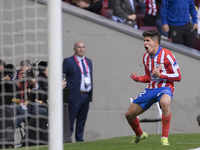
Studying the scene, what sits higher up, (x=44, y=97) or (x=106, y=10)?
(x=106, y=10)

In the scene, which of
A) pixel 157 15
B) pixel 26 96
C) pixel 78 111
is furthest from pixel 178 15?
pixel 26 96

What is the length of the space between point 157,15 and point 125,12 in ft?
2.29

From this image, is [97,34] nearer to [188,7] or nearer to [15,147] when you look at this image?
[188,7]

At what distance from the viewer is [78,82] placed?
9.26m

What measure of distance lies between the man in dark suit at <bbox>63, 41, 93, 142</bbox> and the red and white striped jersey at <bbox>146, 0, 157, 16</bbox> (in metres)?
1.66

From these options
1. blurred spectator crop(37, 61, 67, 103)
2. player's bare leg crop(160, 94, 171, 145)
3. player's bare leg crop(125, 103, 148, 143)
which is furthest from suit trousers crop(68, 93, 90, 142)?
player's bare leg crop(160, 94, 171, 145)

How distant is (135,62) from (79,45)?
5.70 ft

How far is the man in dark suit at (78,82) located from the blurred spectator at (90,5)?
1.38 meters

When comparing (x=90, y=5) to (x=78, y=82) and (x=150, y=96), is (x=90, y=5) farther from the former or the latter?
(x=150, y=96)

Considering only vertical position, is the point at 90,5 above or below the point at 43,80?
above

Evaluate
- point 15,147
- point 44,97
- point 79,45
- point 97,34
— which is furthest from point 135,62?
point 15,147

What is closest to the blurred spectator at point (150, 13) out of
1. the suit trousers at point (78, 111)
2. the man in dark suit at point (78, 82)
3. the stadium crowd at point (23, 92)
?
the man in dark suit at point (78, 82)

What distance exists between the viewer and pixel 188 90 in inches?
408

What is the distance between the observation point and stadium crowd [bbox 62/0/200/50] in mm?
9445
